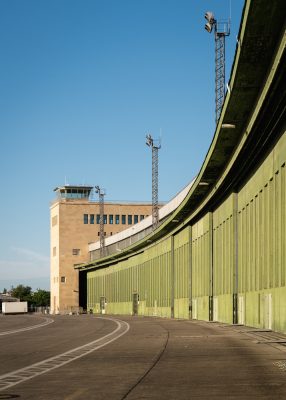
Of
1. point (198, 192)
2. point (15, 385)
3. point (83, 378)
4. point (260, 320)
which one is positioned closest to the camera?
point (15, 385)

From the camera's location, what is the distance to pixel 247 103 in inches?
1383

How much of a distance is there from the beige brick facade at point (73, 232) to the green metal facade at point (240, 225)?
72.9 meters

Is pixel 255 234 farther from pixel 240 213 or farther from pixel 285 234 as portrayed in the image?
pixel 285 234

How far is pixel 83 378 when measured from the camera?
49.1ft

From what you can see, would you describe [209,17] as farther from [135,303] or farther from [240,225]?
[135,303]

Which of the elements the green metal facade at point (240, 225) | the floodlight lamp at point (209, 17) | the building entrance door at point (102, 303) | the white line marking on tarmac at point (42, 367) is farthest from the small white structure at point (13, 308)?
the white line marking on tarmac at point (42, 367)

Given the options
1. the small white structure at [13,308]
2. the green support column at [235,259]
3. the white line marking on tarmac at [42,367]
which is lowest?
the small white structure at [13,308]

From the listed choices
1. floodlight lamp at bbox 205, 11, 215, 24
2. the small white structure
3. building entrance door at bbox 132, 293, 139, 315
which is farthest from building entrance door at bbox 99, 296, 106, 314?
floodlight lamp at bbox 205, 11, 215, 24

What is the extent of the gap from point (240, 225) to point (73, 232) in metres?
Result: 112

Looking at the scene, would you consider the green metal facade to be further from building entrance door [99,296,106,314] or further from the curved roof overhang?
building entrance door [99,296,106,314]

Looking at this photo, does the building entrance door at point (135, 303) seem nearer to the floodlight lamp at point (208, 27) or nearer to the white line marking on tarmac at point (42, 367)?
the floodlight lamp at point (208, 27)

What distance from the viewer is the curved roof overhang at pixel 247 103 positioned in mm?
25578

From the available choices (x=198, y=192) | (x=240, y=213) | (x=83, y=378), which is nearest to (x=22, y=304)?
(x=198, y=192)

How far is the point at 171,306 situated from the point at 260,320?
38.9m
